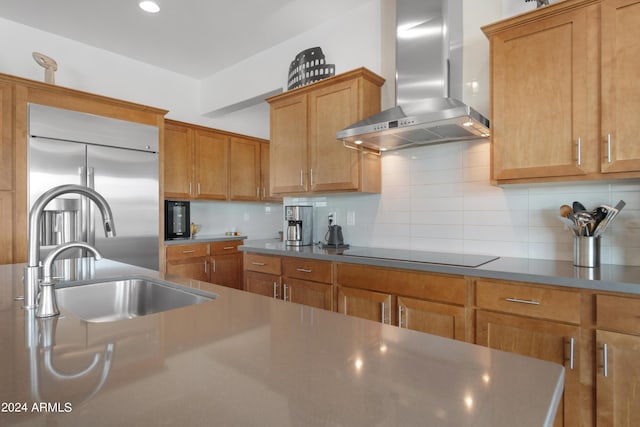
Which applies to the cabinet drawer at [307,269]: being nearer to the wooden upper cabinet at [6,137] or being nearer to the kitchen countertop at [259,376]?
the kitchen countertop at [259,376]

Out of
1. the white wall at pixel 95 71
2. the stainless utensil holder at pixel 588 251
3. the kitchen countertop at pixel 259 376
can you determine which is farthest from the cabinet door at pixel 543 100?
the white wall at pixel 95 71

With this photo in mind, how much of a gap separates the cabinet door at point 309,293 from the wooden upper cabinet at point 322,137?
739mm

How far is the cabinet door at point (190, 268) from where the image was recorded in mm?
3873

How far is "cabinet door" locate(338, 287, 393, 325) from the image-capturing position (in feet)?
7.18

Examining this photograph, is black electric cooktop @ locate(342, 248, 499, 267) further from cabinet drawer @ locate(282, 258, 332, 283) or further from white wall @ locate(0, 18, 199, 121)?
white wall @ locate(0, 18, 199, 121)

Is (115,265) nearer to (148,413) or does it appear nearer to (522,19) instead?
(148,413)

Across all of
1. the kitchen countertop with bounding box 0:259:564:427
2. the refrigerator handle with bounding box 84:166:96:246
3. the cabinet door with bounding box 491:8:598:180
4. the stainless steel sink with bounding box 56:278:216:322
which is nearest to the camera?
the kitchen countertop with bounding box 0:259:564:427

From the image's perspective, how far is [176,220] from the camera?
13.7 ft

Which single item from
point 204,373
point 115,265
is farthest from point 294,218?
point 204,373

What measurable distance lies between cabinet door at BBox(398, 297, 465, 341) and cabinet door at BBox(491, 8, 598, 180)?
2.67ft

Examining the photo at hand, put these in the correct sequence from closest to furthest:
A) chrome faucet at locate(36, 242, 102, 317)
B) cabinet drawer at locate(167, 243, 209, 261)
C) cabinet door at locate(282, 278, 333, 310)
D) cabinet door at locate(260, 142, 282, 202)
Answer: chrome faucet at locate(36, 242, 102, 317) < cabinet door at locate(282, 278, 333, 310) < cabinet drawer at locate(167, 243, 209, 261) < cabinet door at locate(260, 142, 282, 202)

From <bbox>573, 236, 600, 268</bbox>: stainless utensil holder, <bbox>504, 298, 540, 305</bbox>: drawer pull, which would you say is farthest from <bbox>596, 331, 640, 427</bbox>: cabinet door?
<bbox>573, 236, 600, 268</bbox>: stainless utensil holder

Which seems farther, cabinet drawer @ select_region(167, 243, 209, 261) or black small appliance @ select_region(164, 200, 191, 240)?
black small appliance @ select_region(164, 200, 191, 240)

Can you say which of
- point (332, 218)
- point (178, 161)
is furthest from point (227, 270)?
point (332, 218)
